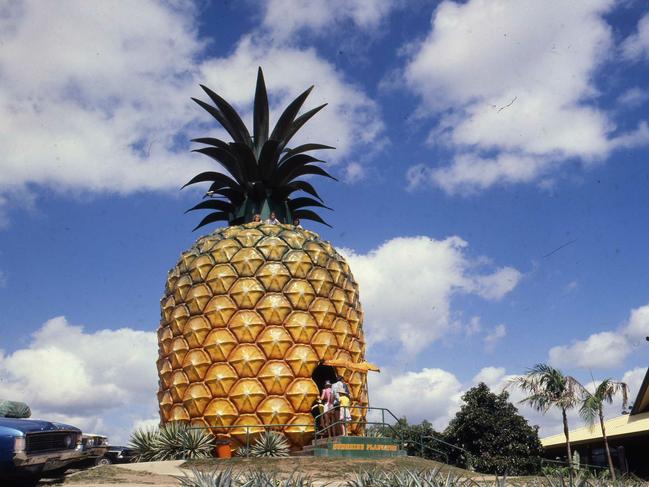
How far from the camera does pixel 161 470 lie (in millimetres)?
16219

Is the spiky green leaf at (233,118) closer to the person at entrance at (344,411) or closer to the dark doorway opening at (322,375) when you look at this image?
the dark doorway opening at (322,375)

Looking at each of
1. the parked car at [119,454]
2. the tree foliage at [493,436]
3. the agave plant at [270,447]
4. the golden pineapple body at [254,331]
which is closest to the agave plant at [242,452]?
the agave plant at [270,447]

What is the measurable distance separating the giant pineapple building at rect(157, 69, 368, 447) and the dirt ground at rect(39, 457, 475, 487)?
227cm

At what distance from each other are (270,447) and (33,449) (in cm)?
929

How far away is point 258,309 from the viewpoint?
21469 millimetres

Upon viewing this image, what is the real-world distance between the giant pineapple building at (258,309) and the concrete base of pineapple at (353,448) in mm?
1467

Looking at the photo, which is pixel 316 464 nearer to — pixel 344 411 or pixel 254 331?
pixel 344 411

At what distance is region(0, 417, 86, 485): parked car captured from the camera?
10.5m

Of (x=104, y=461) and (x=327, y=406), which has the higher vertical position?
(x=327, y=406)

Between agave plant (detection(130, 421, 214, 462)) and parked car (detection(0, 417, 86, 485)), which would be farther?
agave plant (detection(130, 421, 214, 462))

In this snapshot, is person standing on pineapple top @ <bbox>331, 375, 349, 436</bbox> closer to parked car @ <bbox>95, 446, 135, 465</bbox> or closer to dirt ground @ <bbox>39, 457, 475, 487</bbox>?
dirt ground @ <bbox>39, 457, 475, 487</bbox>

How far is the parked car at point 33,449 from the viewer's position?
10.5 metres

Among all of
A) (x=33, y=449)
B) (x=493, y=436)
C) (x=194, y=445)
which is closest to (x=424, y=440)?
(x=493, y=436)

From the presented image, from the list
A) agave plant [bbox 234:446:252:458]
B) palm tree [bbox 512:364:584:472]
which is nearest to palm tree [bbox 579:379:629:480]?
palm tree [bbox 512:364:584:472]
